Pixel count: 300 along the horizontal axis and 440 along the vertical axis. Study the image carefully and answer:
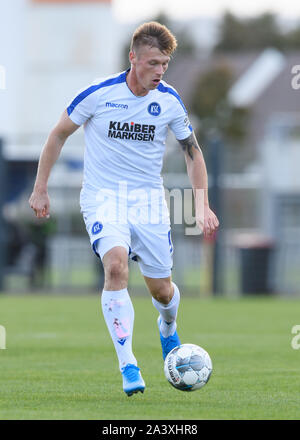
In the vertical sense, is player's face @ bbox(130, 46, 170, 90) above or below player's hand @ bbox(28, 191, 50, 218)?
above

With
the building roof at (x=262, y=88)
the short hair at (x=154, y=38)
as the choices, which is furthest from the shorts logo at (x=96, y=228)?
the building roof at (x=262, y=88)

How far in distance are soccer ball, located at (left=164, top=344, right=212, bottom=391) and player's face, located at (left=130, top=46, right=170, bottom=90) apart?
1.87m

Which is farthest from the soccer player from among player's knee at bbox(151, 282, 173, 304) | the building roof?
the building roof

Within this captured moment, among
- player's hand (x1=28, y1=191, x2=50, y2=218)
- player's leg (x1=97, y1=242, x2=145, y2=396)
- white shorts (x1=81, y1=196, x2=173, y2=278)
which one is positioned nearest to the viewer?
player's leg (x1=97, y1=242, x2=145, y2=396)

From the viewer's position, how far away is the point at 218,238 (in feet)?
66.3

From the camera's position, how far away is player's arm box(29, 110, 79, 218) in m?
7.47

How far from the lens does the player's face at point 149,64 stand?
7.33m

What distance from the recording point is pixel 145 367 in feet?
29.5

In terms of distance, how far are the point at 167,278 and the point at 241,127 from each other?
139 feet

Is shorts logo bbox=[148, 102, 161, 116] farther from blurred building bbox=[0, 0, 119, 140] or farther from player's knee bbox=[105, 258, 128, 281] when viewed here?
blurred building bbox=[0, 0, 119, 140]

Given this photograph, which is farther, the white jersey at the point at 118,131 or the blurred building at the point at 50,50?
the blurred building at the point at 50,50

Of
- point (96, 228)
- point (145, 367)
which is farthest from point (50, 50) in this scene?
point (96, 228)

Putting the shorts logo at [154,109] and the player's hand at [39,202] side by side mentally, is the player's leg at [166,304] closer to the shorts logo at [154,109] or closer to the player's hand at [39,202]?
the player's hand at [39,202]

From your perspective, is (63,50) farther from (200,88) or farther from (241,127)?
(241,127)
